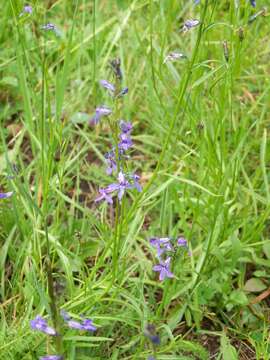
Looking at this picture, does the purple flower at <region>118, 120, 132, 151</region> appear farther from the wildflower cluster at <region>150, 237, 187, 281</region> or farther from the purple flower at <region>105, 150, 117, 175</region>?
the wildflower cluster at <region>150, 237, 187, 281</region>

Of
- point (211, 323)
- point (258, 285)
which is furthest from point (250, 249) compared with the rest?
point (211, 323)

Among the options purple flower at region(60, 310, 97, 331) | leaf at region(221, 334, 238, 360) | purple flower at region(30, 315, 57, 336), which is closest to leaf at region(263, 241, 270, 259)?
leaf at region(221, 334, 238, 360)

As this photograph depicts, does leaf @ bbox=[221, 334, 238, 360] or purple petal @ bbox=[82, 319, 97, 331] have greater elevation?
purple petal @ bbox=[82, 319, 97, 331]

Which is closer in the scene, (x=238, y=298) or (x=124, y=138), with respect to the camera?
(x=124, y=138)

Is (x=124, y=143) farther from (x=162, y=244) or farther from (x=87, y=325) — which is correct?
(x=87, y=325)

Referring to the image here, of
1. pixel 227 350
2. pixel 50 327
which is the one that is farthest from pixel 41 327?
pixel 227 350

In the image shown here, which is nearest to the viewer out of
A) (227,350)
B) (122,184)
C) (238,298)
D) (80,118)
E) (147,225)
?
(122,184)

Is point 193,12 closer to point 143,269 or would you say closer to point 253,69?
point 253,69

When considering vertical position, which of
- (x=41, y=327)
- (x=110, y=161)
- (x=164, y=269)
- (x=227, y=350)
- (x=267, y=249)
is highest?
(x=110, y=161)
